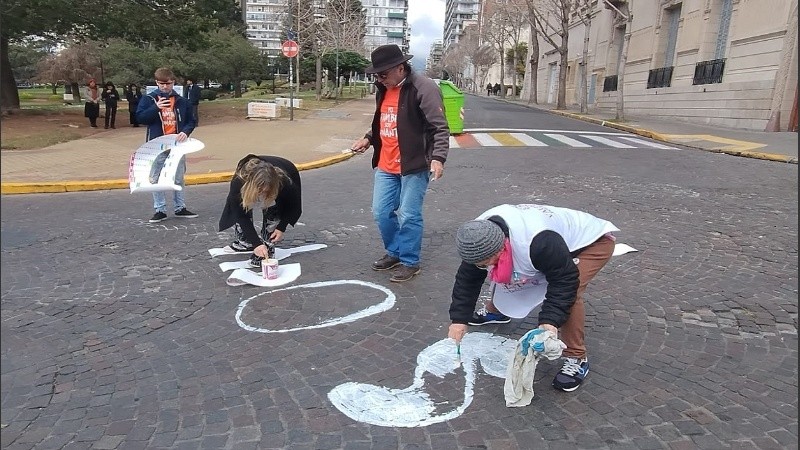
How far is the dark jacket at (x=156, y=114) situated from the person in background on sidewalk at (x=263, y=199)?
2.03 m

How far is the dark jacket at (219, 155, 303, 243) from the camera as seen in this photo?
4.50 meters

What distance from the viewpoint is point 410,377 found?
123 inches

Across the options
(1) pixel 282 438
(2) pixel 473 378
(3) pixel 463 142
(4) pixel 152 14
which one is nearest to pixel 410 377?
(2) pixel 473 378

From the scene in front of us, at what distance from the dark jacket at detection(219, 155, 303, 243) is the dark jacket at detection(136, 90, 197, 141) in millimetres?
2247

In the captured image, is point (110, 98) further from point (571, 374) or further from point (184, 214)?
point (571, 374)

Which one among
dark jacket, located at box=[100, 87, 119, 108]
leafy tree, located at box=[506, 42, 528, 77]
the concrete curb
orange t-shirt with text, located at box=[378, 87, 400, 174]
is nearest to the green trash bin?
the concrete curb

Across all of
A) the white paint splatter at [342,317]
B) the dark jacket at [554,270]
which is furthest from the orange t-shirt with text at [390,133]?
the dark jacket at [554,270]

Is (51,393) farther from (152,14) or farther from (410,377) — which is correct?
(152,14)

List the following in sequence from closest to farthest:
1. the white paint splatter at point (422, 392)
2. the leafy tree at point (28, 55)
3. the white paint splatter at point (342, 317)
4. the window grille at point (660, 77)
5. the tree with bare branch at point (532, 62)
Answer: the white paint splatter at point (422, 392), the white paint splatter at point (342, 317), the window grille at point (660, 77), the tree with bare branch at point (532, 62), the leafy tree at point (28, 55)

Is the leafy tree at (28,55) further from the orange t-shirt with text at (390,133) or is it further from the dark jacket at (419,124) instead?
the dark jacket at (419,124)

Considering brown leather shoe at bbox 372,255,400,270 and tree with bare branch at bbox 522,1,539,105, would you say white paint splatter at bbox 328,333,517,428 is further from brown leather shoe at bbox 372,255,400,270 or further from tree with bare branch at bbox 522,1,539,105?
tree with bare branch at bbox 522,1,539,105

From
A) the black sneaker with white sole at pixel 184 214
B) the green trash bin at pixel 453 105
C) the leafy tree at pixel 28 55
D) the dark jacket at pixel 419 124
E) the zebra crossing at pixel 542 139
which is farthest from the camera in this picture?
the leafy tree at pixel 28 55

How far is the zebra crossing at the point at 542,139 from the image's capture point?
1397 centimetres

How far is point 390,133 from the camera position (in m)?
4.58
